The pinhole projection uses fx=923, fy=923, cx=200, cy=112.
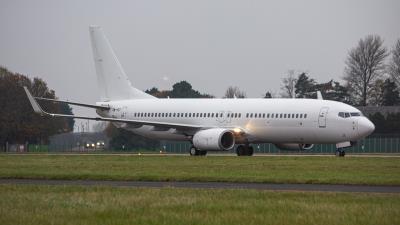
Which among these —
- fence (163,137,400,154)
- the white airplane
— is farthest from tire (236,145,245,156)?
fence (163,137,400,154)

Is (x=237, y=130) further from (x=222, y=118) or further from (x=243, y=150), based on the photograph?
(x=222, y=118)

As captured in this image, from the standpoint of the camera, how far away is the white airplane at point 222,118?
5653 centimetres

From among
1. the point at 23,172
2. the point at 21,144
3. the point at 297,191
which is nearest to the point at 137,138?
the point at 21,144

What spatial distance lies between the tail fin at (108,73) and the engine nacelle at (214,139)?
1132cm

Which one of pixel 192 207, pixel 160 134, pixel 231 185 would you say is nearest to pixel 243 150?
pixel 160 134

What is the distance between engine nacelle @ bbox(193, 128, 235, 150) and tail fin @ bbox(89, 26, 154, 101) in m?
11.3

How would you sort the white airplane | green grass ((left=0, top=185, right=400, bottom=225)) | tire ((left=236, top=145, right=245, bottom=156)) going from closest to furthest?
1. green grass ((left=0, top=185, right=400, bottom=225))
2. the white airplane
3. tire ((left=236, top=145, right=245, bottom=156))

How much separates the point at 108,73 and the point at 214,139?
50.3ft

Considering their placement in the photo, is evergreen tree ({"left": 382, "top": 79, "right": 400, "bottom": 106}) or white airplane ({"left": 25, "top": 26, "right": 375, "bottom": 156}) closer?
white airplane ({"left": 25, "top": 26, "right": 375, "bottom": 156})

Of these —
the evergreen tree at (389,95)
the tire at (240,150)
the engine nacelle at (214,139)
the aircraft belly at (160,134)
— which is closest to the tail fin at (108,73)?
the aircraft belly at (160,134)

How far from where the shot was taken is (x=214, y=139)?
5838cm

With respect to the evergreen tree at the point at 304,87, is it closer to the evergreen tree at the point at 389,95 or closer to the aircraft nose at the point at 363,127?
the evergreen tree at the point at 389,95

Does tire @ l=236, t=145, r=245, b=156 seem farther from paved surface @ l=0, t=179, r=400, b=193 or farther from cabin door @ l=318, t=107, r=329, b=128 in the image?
paved surface @ l=0, t=179, r=400, b=193

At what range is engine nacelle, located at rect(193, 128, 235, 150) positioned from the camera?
192ft
